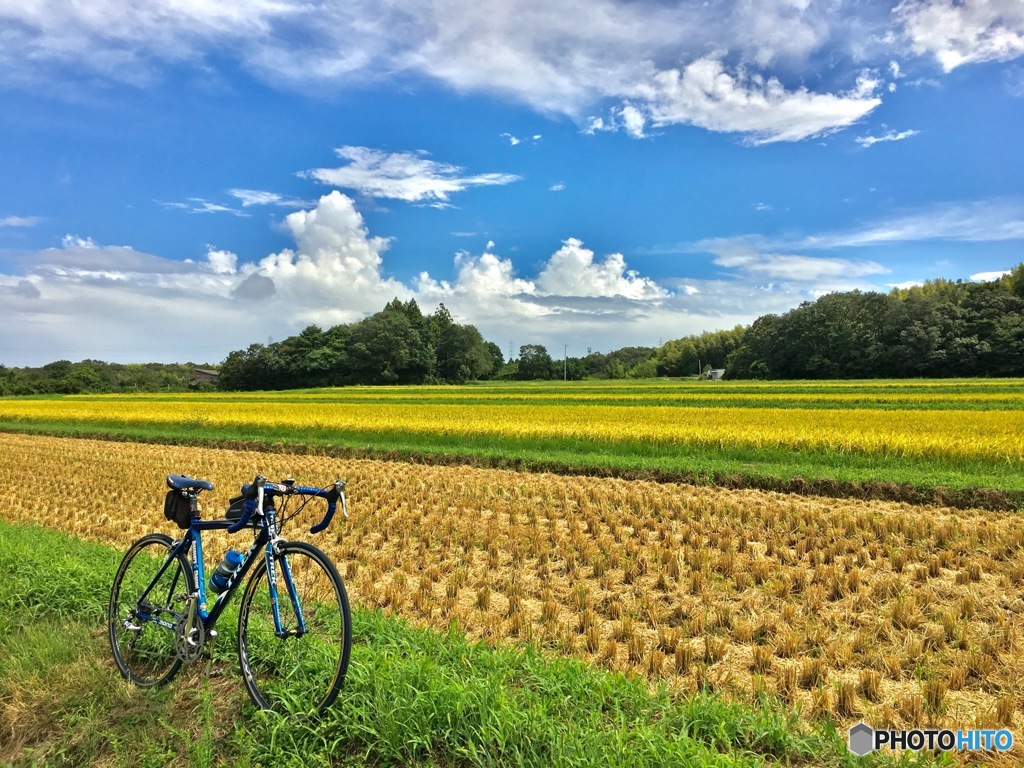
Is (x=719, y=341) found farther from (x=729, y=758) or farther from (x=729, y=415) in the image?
(x=729, y=758)

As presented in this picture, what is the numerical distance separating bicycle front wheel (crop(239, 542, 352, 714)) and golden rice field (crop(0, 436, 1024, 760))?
1710mm

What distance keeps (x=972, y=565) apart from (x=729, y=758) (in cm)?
604

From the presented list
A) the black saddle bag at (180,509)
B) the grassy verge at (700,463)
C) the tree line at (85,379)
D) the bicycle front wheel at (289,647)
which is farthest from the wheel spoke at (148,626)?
the tree line at (85,379)

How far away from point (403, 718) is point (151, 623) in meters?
2.68

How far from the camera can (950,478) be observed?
11258mm

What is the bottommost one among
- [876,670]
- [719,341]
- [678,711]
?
[876,670]

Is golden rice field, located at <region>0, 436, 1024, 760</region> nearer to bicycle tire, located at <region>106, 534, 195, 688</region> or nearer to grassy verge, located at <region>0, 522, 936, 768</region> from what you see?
grassy verge, located at <region>0, 522, 936, 768</region>

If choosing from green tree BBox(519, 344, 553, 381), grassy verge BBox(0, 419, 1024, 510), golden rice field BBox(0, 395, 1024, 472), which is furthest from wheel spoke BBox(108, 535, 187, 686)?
green tree BBox(519, 344, 553, 381)

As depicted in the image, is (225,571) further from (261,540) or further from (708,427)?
(708,427)

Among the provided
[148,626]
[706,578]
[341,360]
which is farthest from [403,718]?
[341,360]

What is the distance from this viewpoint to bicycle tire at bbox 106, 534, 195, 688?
4457 millimetres

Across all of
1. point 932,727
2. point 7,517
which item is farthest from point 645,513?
point 7,517

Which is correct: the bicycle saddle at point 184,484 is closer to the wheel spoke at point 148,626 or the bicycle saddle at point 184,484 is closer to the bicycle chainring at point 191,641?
the wheel spoke at point 148,626

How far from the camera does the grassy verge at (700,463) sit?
433 inches
